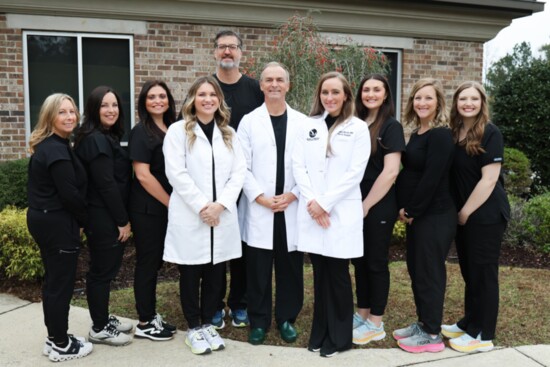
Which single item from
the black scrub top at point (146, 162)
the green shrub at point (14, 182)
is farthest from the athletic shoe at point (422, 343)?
the green shrub at point (14, 182)

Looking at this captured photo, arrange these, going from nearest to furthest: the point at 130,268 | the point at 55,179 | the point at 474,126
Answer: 1. the point at 55,179
2. the point at 474,126
3. the point at 130,268

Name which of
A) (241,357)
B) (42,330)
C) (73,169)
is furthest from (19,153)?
(241,357)

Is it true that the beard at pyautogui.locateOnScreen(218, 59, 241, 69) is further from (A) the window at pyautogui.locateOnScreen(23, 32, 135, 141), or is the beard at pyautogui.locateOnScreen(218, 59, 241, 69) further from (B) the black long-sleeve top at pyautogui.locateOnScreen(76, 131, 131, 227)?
(A) the window at pyautogui.locateOnScreen(23, 32, 135, 141)

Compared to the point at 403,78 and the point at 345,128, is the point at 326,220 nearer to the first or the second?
the point at 345,128

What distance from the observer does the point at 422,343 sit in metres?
4.10

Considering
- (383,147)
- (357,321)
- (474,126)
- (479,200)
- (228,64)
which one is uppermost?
(228,64)

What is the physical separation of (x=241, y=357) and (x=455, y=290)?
2652 mm

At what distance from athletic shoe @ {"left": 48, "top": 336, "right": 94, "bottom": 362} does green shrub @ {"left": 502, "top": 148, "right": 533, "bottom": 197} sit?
315 inches

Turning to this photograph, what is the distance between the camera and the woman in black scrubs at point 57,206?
144 inches

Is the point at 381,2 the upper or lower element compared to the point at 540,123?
upper

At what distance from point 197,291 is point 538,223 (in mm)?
4867

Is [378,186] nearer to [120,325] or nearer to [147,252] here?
[147,252]

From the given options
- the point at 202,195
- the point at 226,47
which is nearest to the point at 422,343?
the point at 202,195

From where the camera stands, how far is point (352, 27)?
933cm
